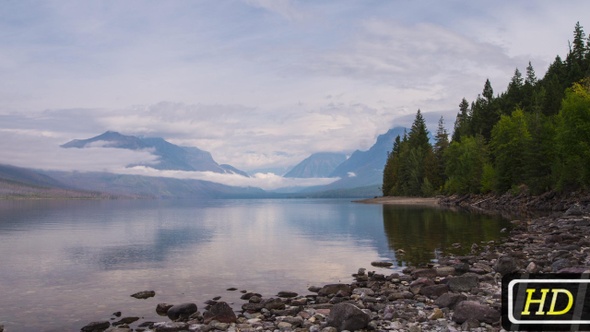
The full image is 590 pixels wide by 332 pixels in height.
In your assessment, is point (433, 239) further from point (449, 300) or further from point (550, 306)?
point (550, 306)

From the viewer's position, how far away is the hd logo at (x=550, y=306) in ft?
47.3

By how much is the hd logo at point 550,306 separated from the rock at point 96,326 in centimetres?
1553

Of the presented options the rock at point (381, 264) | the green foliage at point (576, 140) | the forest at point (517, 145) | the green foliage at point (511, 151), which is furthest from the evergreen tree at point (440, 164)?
the rock at point (381, 264)

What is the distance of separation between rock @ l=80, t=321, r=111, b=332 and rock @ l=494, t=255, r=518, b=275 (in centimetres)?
2079

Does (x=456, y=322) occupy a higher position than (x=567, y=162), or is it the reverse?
(x=567, y=162)

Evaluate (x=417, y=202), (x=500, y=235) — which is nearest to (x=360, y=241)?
(x=500, y=235)

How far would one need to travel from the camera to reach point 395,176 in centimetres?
19138

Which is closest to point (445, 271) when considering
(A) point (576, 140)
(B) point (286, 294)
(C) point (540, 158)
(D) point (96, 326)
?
(B) point (286, 294)

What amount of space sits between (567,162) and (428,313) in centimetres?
6807

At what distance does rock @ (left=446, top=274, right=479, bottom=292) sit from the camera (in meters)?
22.2

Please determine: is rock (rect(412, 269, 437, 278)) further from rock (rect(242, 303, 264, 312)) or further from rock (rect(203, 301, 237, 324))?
rock (rect(203, 301, 237, 324))

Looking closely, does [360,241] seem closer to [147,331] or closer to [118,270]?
[118,270]

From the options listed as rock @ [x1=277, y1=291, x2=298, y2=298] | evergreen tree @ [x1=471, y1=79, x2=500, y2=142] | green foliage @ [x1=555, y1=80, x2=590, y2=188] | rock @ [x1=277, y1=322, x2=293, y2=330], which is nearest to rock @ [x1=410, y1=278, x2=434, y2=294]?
rock @ [x1=277, y1=291, x2=298, y2=298]

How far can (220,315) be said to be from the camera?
19.0 metres
